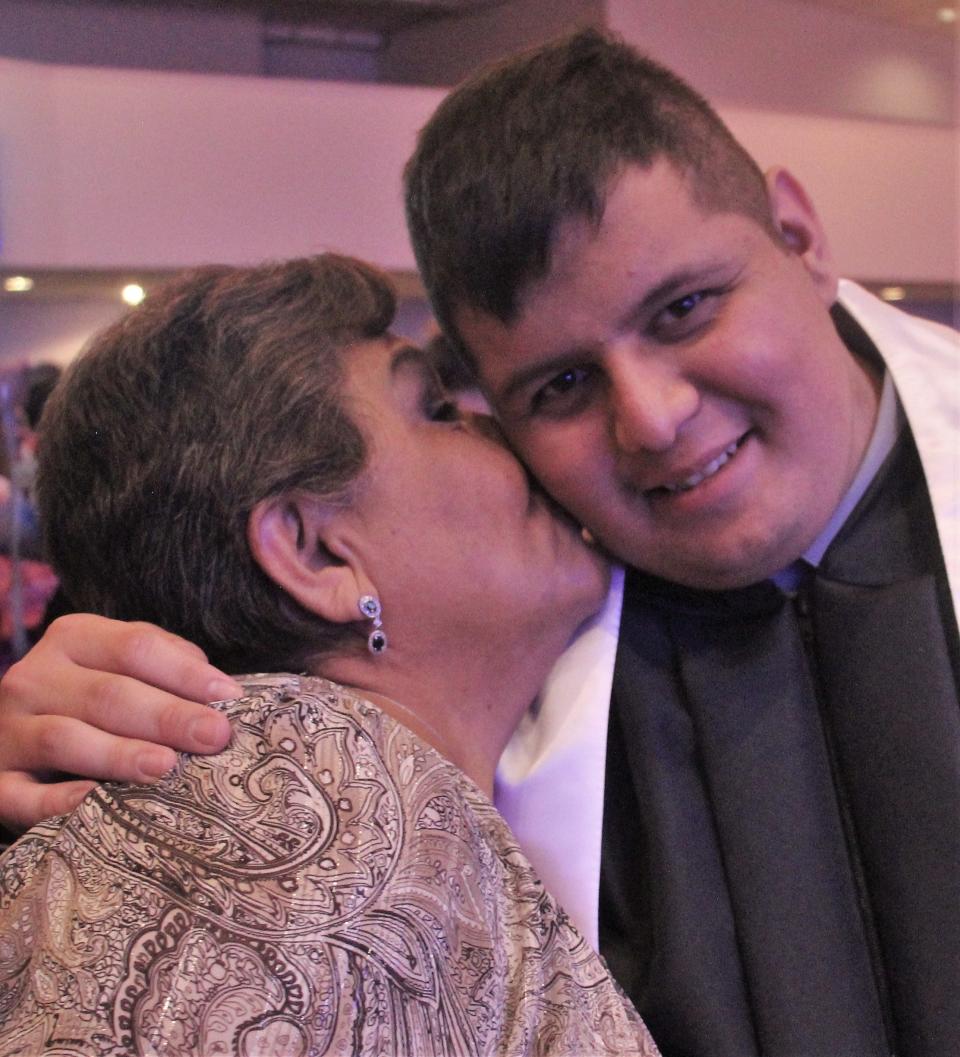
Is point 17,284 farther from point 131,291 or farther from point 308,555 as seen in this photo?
point 308,555

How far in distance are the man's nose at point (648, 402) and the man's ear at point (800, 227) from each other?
0.90 feet

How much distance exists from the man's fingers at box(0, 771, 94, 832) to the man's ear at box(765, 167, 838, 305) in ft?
3.19

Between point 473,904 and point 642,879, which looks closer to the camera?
point 473,904

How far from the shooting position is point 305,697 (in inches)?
41.8

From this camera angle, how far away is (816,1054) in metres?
1.14

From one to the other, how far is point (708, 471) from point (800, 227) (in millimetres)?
357

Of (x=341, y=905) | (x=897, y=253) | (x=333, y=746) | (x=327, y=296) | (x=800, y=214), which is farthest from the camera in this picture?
(x=897, y=253)

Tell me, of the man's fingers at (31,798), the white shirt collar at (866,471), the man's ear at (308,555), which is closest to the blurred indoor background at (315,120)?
the white shirt collar at (866,471)

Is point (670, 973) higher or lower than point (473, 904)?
lower

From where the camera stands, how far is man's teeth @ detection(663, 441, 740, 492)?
1.26m

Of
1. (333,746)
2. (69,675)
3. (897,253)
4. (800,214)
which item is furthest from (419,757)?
(897,253)

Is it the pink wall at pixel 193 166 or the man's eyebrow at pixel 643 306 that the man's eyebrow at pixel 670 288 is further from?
the pink wall at pixel 193 166

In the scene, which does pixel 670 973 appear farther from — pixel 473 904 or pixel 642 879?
pixel 473 904

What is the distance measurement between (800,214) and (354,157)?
3259mm
